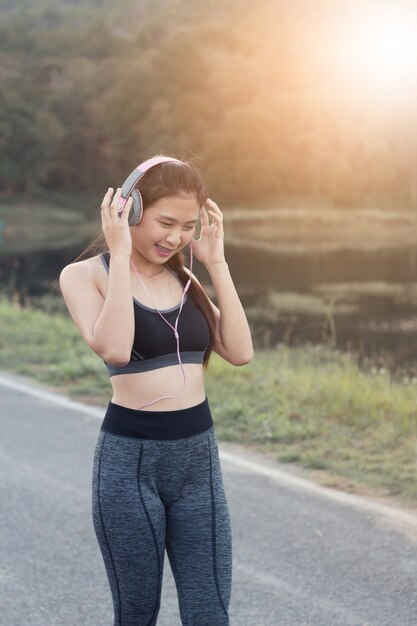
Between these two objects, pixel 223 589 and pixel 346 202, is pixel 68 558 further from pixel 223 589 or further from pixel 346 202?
pixel 346 202

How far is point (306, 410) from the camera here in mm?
7391

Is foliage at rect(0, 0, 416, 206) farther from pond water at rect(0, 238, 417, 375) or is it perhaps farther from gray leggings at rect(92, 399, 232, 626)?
gray leggings at rect(92, 399, 232, 626)

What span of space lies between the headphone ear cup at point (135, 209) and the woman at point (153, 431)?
26mm

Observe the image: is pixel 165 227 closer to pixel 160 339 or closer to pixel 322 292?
pixel 160 339

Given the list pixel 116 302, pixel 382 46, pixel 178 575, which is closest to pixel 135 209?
pixel 116 302

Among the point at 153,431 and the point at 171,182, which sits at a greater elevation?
the point at 171,182

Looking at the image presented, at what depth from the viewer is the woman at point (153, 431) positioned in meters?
2.69

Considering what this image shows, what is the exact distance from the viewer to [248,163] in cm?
7412

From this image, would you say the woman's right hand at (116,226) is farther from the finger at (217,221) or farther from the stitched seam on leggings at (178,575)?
the stitched seam on leggings at (178,575)

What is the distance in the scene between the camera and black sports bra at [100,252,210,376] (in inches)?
107

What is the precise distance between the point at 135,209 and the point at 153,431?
1.94ft

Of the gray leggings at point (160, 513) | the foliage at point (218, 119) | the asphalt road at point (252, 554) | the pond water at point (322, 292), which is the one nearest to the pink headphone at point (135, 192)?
the gray leggings at point (160, 513)

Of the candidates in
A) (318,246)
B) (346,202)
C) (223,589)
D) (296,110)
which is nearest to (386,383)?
(223,589)

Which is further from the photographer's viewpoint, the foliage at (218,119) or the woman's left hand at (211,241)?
the foliage at (218,119)
